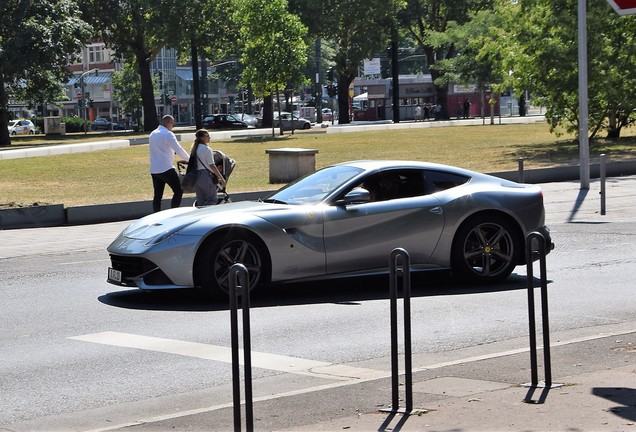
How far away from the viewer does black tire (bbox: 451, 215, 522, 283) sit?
11.8 meters

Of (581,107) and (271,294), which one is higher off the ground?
(581,107)

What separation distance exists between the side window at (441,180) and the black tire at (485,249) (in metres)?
0.46

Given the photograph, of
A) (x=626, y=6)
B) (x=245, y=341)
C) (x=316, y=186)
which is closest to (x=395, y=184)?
(x=316, y=186)

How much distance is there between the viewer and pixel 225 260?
10945 mm

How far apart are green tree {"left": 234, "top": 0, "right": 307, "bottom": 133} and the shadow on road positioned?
4161cm

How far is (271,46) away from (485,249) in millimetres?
42569

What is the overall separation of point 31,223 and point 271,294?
9.57 metres

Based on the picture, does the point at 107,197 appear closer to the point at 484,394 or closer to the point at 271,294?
the point at 271,294

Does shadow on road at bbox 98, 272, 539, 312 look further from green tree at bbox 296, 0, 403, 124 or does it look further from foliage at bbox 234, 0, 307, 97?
green tree at bbox 296, 0, 403, 124

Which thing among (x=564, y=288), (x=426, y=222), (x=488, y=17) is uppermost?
(x=488, y=17)

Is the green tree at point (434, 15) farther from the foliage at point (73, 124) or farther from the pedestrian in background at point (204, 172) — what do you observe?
the pedestrian in background at point (204, 172)

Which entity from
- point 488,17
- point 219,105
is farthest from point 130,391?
point 219,105

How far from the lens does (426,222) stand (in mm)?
11633

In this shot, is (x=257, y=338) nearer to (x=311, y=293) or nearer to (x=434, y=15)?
(x=311, y=293)
